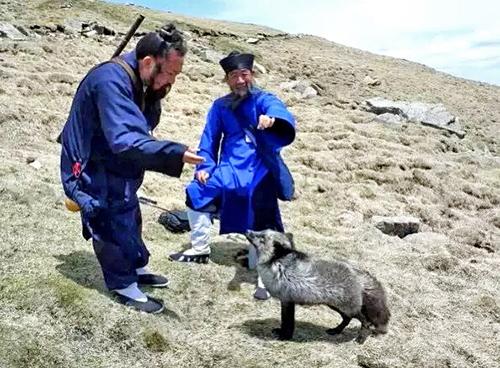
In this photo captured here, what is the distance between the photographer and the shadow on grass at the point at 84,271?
641 centimetres

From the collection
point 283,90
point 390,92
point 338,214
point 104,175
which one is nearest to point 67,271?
point 104,175

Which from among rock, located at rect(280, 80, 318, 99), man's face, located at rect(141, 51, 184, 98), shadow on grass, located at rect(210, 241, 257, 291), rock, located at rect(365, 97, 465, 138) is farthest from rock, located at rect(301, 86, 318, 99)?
man's face, located at rect(141, 51, 184, 98)

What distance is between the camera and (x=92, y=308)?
19.6 ft

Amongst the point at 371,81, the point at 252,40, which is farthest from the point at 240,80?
the point at 252,40

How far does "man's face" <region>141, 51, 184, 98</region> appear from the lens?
5.41 m

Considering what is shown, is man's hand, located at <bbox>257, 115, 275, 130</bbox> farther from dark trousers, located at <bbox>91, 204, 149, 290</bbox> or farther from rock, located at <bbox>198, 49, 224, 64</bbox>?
rock, located at <bbox>198, 49, 224, 64</bbox>

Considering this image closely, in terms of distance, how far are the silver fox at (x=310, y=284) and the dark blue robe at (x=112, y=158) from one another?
131 centimetres

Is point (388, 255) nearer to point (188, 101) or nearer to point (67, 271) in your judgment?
point (67, 271)

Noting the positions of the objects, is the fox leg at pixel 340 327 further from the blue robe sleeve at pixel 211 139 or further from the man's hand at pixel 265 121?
the blue robe sleeve at pixel 211 139

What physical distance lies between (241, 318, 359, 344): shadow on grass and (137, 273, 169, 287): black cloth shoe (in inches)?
40.2

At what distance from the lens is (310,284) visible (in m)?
6.13

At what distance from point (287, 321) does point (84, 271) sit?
2.19 meters

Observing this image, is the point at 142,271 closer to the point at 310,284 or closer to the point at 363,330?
the point at 310,284

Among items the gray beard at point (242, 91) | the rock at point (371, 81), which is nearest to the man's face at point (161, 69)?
the gray beard at point (242, 91)
